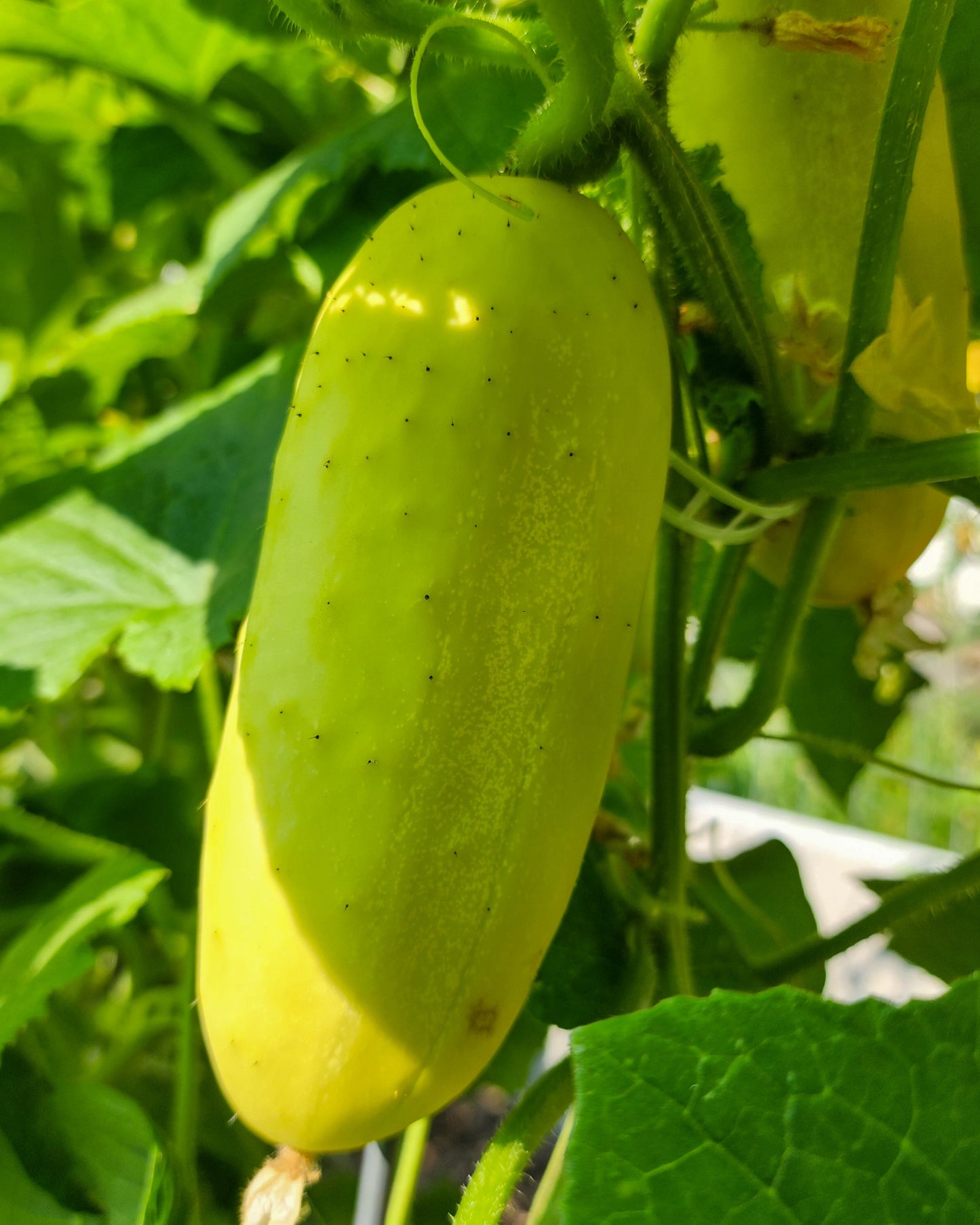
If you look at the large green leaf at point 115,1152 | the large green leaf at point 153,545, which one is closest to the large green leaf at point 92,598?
the large green leaf at point 153,545

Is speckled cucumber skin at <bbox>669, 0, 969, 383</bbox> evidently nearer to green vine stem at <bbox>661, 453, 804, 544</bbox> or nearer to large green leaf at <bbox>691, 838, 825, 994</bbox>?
green vine stem at <bbox>661, 453, 804, 544</bbox>

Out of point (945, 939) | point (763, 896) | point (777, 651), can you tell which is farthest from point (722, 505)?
point (763, 896)

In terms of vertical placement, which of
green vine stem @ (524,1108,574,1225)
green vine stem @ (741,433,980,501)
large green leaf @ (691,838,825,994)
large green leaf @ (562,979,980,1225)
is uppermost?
green vine stem @ (741,433,980,501)

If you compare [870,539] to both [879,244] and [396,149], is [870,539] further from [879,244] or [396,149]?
[396,149]

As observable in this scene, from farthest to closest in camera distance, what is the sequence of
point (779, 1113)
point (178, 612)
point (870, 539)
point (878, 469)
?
point (178, 612) < point (870, 539) < point (878, 469) < point (779, 1113)

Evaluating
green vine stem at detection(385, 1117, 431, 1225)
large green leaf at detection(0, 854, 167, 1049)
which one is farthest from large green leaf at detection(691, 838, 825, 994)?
large green leaf at detection(0, 854, 167, 1049)

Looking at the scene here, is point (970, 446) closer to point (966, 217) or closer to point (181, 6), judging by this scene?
point (966, 217)

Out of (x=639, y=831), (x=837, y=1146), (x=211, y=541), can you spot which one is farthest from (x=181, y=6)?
(x=837, y=1146)
